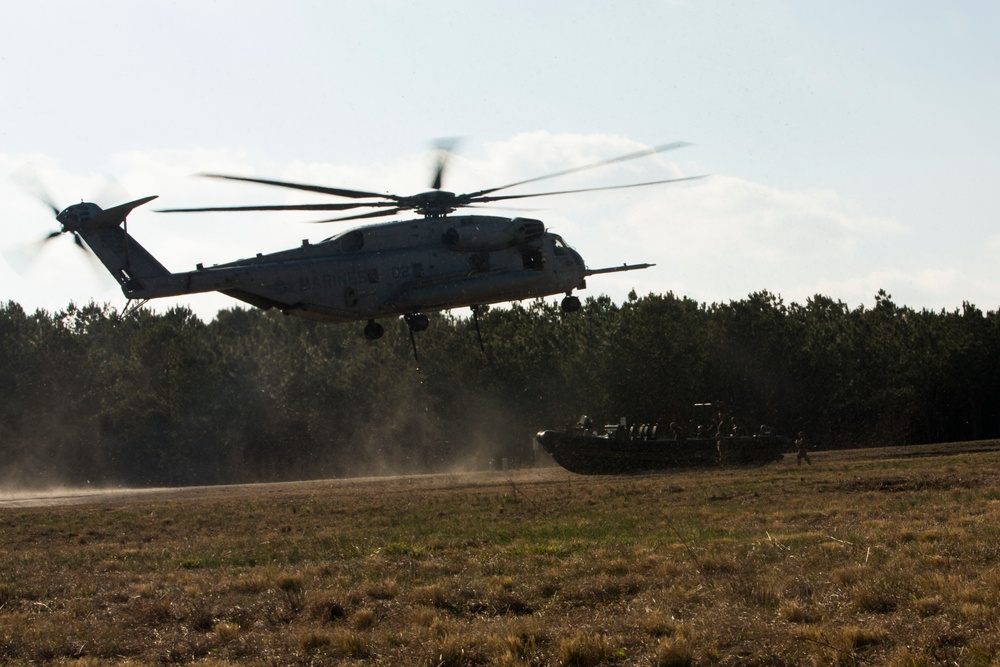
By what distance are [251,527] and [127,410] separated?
68481mm

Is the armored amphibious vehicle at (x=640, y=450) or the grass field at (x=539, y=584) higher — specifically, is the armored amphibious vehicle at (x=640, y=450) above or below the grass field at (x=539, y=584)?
above

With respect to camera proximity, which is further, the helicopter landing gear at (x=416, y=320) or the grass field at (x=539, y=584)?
the helicopter landing gear at (x=416, y=320)

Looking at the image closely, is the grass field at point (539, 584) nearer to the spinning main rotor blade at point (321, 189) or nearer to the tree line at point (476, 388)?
the spinning main rotor blade at point (321, 189)

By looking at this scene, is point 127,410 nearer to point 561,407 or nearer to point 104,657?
point 561,407

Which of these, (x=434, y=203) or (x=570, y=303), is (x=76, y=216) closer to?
(x=434, y=203)

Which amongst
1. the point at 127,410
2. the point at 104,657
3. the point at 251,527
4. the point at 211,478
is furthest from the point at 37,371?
the point at 104,657

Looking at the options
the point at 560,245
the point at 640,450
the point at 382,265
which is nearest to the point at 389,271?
the point at 382,265

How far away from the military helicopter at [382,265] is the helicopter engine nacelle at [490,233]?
0.10 ft

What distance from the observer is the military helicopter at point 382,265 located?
29.8 m

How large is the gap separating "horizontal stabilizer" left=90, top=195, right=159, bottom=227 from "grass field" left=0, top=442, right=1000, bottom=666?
28.9 ft

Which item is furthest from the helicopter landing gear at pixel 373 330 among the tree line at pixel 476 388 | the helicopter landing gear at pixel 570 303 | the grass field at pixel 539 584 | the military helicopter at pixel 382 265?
the tree line at pixel 476 388

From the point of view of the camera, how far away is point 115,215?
30.0 metres

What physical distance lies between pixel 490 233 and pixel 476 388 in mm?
44723

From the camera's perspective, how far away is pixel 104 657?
11.2 m
